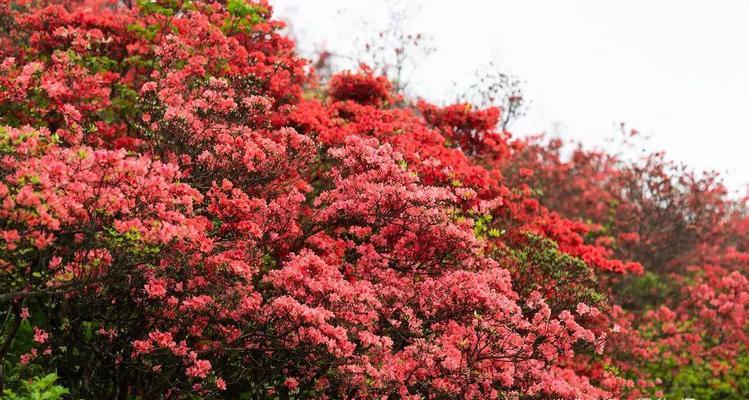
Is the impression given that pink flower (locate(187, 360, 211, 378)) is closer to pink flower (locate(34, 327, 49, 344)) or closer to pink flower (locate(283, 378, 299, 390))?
pink flower (locate(283, 378, 299, 390))

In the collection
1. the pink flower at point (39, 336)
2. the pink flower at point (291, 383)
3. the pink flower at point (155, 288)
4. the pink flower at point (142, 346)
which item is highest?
the pink flower at point (155, 288)

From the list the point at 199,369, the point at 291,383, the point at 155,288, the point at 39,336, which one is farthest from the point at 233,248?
the point at 39,336

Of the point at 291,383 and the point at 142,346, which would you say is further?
the point at 291,383

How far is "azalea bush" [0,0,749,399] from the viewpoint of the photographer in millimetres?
6391

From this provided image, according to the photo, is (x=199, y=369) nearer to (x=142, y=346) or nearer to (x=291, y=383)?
(x=142, y=346)

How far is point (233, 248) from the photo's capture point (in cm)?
812

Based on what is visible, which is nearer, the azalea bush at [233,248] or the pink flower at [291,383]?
the azalea bush at [233,248]

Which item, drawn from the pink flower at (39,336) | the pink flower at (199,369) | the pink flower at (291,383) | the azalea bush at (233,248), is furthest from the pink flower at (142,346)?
the pink flower at (291,383)

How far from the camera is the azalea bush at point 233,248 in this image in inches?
252

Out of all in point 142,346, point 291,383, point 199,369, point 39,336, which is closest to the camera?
point 142,346

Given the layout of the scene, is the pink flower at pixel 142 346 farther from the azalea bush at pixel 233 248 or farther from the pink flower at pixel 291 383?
the pink flower at pixel 291 383

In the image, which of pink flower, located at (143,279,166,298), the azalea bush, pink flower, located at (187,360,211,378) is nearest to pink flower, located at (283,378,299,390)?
the azalea bush

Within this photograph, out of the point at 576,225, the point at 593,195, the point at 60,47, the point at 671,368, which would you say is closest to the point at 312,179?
the point at 60,47

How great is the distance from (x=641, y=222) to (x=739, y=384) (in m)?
8.11
